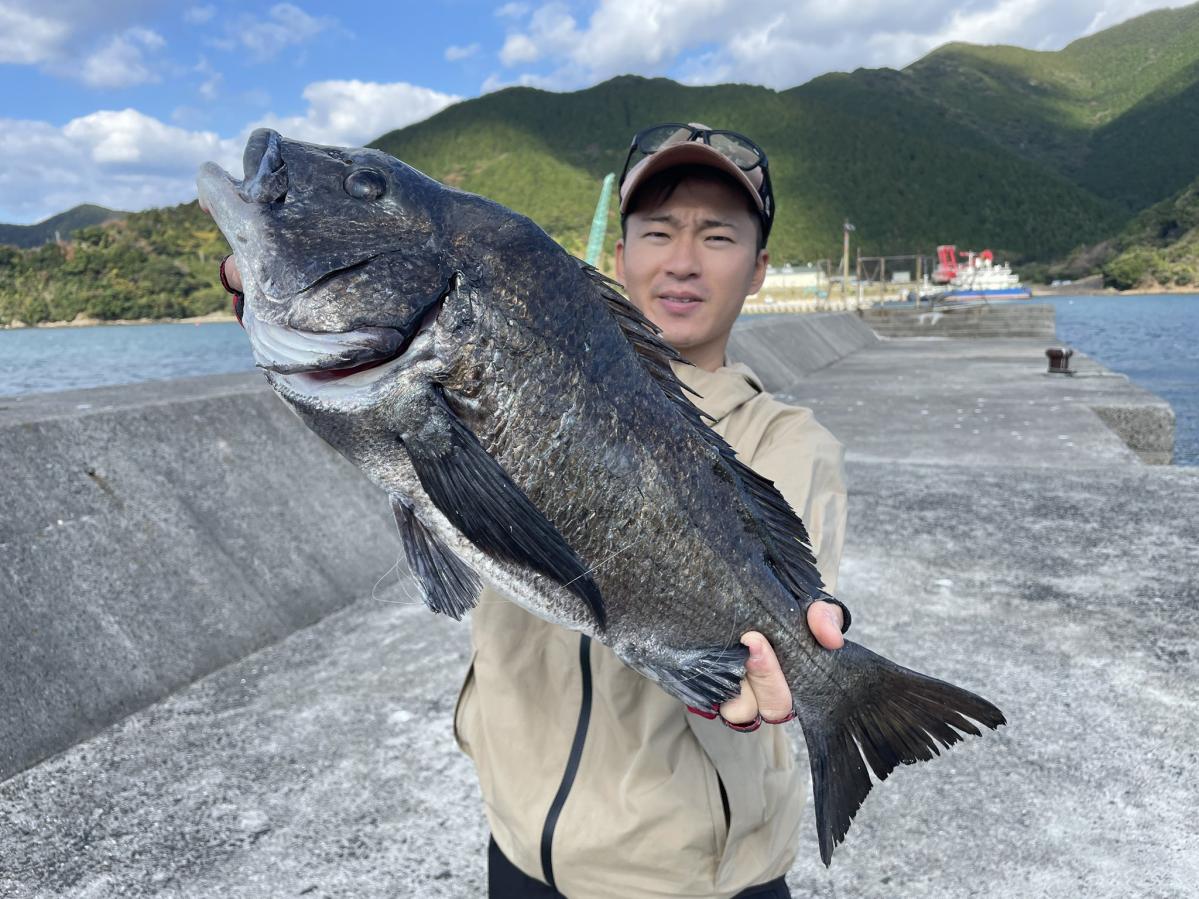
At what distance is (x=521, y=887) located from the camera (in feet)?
6.15

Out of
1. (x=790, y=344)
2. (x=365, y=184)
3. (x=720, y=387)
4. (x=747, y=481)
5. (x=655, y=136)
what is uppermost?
(x=655, y=136)

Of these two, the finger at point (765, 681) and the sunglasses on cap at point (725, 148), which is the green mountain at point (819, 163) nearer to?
the sunglasses on cap at point (725, 148)

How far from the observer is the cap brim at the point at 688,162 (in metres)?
1.98

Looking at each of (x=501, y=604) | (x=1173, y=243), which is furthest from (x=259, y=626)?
(x=1173, y=243)

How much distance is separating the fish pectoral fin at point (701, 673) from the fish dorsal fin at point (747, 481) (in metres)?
0.21

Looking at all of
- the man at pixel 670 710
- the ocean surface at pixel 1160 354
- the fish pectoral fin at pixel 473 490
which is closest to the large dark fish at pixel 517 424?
the fish pectoral fin at pixel 473 490

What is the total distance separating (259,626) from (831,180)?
492 ft

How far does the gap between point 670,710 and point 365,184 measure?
128cm

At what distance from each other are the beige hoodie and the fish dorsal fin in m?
0.16

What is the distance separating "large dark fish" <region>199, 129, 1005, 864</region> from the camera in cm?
141

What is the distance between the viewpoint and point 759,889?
1780 millimetres

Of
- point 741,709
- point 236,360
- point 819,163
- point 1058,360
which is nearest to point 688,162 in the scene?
point 741,709

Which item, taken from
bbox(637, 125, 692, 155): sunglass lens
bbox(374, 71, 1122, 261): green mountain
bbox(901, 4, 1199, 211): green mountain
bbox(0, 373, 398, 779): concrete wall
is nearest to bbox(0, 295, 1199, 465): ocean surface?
bbox(0, 373, 398, 779): concrete wall

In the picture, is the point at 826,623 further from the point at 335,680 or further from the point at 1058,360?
the point at 1058,360
